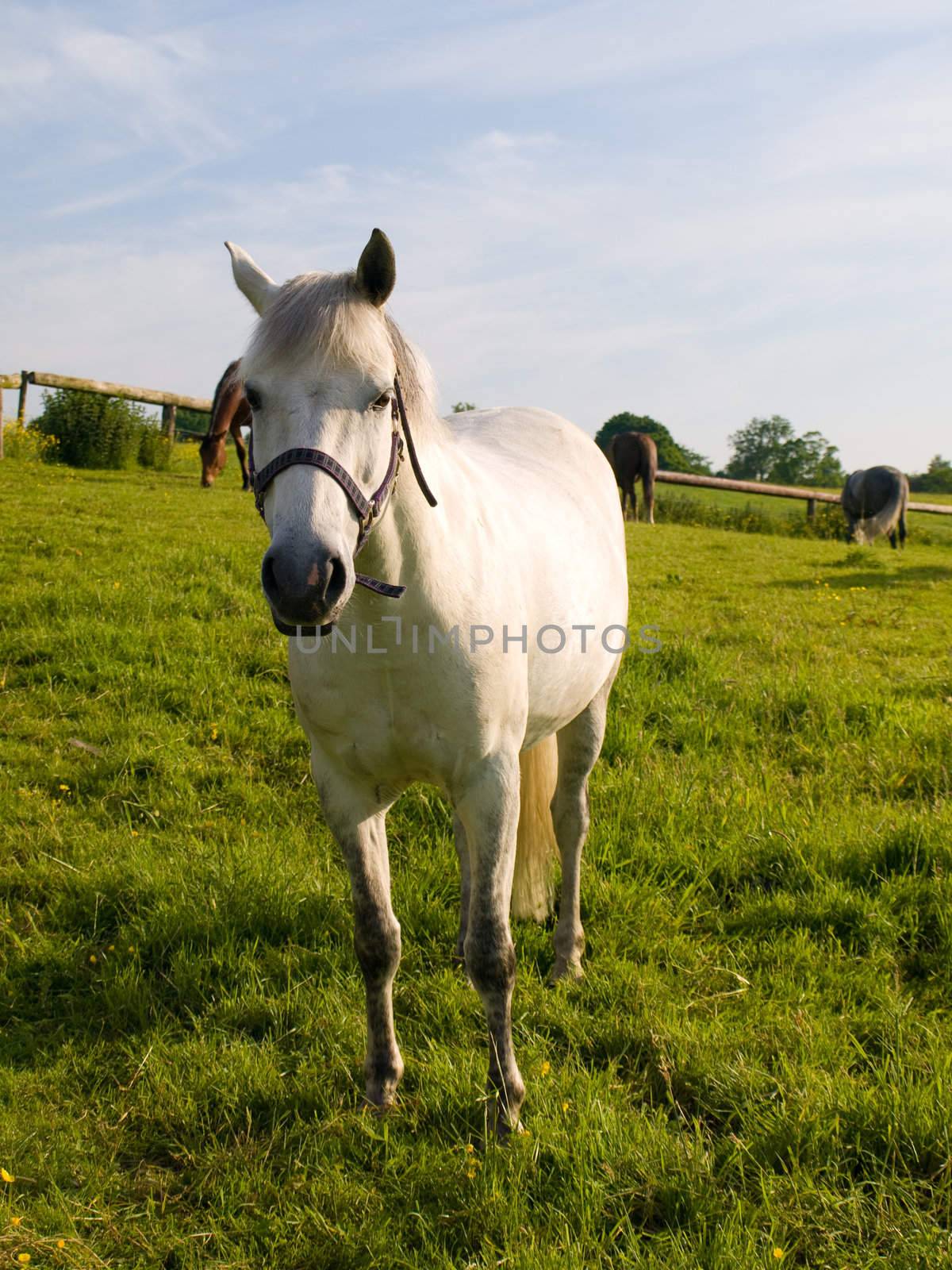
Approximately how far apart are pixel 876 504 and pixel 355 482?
17454mm

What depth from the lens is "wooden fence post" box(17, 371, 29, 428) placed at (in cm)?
1525

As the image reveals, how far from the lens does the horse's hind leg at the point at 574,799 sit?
3186mm

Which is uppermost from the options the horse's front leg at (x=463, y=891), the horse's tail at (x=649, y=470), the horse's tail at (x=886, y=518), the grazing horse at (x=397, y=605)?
the horse's tail at (x=649, y=470)

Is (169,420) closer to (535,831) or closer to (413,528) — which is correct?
(535,831)

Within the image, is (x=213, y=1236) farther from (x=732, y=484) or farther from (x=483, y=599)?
(x=732, y=484)

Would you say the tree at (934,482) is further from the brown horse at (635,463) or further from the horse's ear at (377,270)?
the horse's ear at (377,270)

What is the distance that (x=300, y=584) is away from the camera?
1670 mm

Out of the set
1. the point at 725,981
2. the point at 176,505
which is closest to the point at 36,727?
the point at 725,981

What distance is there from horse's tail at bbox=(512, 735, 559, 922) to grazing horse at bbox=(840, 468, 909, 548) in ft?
50.3

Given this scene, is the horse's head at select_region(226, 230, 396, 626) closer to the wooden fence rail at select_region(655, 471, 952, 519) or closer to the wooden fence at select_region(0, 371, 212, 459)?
the wooden fence at select_region(0, 371, 212, 459)

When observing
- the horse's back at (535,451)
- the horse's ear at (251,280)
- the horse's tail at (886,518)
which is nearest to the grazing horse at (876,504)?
the horse's tail at (886,518)

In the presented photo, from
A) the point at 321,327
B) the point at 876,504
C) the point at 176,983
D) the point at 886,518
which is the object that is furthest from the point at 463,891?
the point at 876,504

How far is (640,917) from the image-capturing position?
3.22 meters

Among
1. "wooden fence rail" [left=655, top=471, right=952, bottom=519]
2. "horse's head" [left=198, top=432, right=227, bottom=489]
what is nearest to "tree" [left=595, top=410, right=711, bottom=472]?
"wooden fence rail" [left=655, top=471, right=952, bottom=519]
